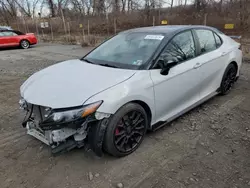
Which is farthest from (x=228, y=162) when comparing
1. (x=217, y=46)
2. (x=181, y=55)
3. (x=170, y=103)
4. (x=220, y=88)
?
(x=217, y=46)

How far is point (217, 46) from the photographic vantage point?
382 cm

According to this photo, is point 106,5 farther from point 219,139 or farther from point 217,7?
point 219,139

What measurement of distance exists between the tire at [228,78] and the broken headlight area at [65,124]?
9.02ft

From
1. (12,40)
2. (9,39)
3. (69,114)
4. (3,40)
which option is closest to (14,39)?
(12,40)

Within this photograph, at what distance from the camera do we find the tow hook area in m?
2.27

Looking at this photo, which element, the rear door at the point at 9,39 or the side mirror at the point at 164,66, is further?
the rear door at the point at 9,39

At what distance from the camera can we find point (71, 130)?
2260 mm

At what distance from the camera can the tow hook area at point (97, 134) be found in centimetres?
227

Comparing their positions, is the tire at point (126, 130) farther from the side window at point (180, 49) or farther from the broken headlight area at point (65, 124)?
the side window at point (180, 49)

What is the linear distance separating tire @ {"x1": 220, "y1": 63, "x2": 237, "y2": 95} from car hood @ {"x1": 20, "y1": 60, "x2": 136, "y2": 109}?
2186mm

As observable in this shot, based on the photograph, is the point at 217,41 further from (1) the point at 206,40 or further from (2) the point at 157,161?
(2) the point at 157,161

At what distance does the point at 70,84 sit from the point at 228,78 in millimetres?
3085

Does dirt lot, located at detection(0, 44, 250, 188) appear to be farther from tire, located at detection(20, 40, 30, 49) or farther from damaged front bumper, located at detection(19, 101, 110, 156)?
tire, located at detection(20, 40, 30, 49)

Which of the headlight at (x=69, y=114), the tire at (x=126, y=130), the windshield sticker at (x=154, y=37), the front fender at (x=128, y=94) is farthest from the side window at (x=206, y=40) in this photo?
the headlight at (x=69, y=114)
